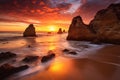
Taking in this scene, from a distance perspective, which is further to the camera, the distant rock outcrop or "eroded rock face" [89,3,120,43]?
the distant rock outcrop

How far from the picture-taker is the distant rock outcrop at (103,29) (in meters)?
22.5

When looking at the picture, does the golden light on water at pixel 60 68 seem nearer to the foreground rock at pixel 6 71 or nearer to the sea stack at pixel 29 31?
the foreground rock at pixel 6 71

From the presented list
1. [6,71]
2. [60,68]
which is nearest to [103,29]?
[60,68]

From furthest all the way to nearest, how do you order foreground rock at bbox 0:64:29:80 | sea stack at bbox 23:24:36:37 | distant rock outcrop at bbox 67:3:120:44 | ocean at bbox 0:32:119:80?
sea stack at bbox 23:24:36:37 → distant rock outcrop at bbox 67:3:120:44 → ocean at bbox 0:32:119:80 → foreground rock at bbox 0:64:29:80

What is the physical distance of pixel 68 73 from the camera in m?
6.40

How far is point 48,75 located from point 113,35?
1971 centimetres

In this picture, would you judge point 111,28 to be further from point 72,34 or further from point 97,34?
point 72,34

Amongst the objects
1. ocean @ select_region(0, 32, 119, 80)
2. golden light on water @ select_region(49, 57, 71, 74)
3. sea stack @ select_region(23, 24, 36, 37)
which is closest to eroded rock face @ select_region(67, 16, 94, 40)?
ocean @ select_region(0, 32, 119, 80)

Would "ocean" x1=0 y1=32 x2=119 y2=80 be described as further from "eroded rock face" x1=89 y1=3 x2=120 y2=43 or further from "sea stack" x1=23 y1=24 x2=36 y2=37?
"sea stack" x1=23 y1=24 x2=36 y2=37

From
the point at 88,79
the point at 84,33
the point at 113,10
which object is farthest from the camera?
the point at 84,33

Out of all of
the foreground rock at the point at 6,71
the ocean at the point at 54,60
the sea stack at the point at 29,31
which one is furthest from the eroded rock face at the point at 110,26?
the sea stack at the point at 29,31

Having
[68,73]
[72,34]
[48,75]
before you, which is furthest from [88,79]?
[72,34]

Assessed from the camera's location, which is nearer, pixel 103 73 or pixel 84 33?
pixel 103 73

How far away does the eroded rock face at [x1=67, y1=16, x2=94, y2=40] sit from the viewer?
27694 millimetres
